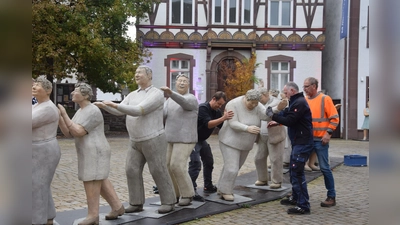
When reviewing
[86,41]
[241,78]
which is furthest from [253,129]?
[241,78]

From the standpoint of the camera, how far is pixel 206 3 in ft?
75.9

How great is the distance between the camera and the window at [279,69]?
23.2 metres

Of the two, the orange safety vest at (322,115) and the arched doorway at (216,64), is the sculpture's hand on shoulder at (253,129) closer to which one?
the orange safety vest at (322,115)

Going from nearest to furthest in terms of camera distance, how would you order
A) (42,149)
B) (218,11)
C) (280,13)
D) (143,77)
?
(42,149) → (143,77) → (218,11) → (280,13)

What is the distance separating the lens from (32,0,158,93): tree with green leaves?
16.6 m

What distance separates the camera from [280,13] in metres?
23.3

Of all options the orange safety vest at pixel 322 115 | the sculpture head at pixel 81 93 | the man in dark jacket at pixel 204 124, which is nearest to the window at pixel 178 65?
the man in dark jacket at pixel 204 124

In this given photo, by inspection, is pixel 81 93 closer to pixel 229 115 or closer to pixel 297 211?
pixel 229 115

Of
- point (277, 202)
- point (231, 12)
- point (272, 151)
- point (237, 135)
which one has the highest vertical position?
point (231, 12)

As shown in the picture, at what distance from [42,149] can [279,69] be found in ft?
67.8

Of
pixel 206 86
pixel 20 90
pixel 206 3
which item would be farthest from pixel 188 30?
pixel 20 90

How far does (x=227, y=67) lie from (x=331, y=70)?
241 inches

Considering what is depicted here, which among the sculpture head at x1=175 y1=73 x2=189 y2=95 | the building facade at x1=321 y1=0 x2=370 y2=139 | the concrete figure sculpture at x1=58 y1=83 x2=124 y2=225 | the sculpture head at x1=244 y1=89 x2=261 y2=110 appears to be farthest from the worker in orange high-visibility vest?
the building facade at x1=321 y1=0 x2=370 y2=139

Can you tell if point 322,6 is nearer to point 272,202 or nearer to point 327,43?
point 327,43
